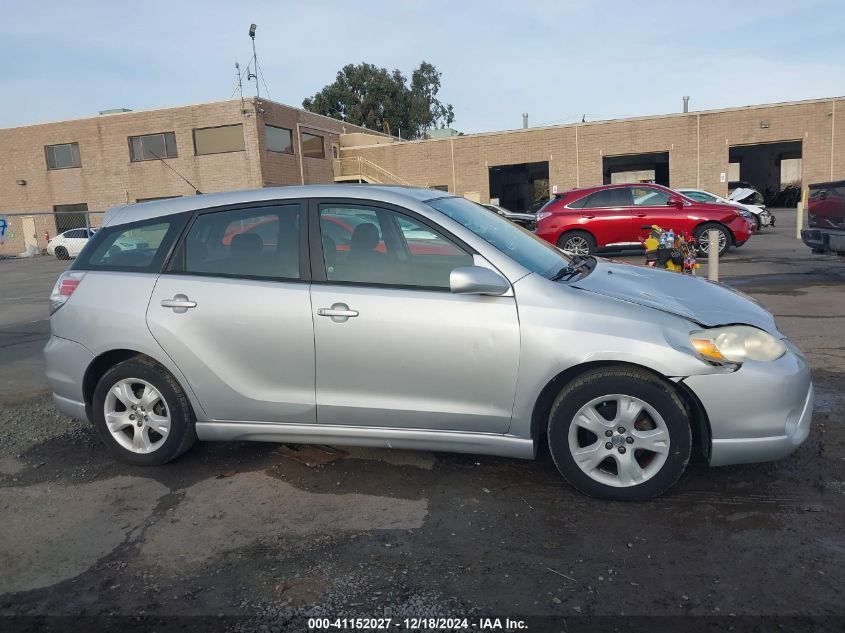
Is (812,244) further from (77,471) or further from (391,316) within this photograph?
(77,471)

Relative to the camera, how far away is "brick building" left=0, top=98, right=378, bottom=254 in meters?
31.2

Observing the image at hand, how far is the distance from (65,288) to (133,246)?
55 cm

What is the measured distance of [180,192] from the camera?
33.2 m

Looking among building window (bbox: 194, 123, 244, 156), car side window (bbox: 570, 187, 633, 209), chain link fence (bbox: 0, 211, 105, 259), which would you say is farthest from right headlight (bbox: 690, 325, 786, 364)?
chain link fence (bbox: 0, 211, 105, 259)

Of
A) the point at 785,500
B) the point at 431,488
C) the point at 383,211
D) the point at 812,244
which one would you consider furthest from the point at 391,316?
the point at 812,244

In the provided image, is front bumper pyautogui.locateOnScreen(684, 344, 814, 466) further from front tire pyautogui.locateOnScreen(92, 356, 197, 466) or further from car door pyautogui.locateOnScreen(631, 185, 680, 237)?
car door pyautogui.locateOnScreen(631, 185, 680, 237)

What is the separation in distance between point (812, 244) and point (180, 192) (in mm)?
29275

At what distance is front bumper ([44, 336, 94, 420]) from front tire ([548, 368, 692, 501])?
3.02m

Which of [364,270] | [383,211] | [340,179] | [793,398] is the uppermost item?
[340,179]

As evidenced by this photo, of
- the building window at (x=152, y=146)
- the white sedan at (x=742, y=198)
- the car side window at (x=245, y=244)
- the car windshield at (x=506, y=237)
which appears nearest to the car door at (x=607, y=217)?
the white sedan at (x=742, y=198)

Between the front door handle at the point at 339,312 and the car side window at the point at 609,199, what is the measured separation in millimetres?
12200

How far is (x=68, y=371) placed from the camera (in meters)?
4.45

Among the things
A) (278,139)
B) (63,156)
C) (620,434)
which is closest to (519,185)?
(278,139)

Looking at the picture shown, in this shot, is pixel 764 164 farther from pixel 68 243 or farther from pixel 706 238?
pixel 68 243
